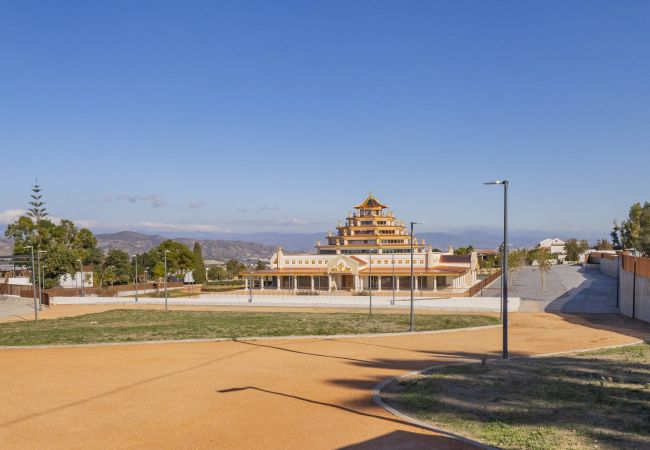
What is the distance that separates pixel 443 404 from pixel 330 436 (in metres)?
3.78

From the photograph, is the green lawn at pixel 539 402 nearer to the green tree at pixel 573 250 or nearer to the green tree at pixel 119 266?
the green tree at pixel 119 266

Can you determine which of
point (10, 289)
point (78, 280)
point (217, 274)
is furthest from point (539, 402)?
point (217, 274)

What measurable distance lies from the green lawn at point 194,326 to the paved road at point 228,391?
2964 mm

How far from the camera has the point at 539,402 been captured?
14.8 metres

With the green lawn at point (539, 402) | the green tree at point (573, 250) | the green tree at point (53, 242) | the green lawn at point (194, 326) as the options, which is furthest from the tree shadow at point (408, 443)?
the green tree at point (573, 250)

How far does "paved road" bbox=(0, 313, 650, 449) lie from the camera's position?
506 inches

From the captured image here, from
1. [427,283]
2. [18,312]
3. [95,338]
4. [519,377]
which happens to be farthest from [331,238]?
[519,377]

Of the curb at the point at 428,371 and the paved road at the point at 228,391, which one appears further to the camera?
the paved road at the point at 228,391

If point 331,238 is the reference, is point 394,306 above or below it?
below

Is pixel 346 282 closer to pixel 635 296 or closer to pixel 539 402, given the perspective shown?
pixel 635 296

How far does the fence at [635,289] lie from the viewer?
35.8 m

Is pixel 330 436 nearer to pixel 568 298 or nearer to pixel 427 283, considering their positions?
pixel 568 298

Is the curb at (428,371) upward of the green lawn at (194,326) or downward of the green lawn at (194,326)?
upward

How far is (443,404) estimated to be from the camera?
14953mm
